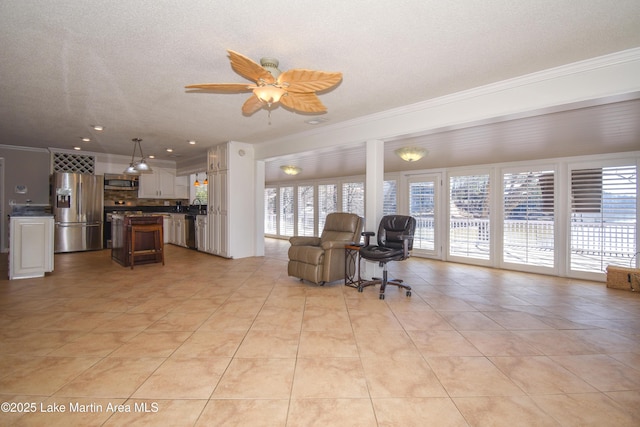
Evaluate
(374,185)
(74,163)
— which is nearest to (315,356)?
(374,185)

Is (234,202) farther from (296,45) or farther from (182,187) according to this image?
(296,45)

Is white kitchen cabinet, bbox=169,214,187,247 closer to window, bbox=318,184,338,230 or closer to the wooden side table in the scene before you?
window, bbox=318,184,338,230

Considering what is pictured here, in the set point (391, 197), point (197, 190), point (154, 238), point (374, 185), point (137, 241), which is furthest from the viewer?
point (197, 190)

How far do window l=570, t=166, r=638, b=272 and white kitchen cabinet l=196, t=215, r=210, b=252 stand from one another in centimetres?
709

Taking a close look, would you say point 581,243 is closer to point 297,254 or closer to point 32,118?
point 297,254

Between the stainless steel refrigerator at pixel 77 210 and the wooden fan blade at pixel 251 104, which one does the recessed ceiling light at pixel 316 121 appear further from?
the stainless steel refrigerator at pixel 77 210

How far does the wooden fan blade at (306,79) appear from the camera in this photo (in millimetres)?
2086

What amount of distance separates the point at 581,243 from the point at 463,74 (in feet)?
12.7

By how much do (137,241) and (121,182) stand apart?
3.35 m

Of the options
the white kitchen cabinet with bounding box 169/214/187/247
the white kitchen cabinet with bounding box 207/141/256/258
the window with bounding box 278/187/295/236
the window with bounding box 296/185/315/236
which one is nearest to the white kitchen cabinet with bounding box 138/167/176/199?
the white kitchen cabinet with bounding box 169/214/187/247

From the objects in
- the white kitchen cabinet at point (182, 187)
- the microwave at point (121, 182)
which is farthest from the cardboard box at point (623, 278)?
the microwave at point (121, 182)

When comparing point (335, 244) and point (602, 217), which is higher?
point (602, 217)

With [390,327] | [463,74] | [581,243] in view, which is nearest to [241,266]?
[390,327]

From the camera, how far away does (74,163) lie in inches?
279
